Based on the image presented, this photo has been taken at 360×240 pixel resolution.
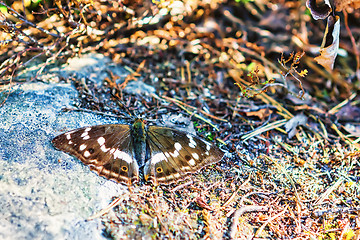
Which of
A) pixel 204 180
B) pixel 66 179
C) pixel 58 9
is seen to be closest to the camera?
pixel 66 179

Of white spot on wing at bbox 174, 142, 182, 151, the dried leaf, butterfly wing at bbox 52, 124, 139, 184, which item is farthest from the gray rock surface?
the dried leaf

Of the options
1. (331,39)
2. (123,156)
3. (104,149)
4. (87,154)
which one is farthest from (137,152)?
(331,39)

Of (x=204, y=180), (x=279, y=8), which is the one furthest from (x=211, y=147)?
(x=279, y=8)

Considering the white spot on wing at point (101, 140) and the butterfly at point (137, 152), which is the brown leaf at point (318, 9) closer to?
the butterfly at point (137, 152)

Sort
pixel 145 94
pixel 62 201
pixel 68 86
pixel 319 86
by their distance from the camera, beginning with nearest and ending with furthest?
pixel 62 201
pixel 68 86
pixel 145 94
pixel 319 86

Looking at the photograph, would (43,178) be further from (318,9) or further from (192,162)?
(318,9)

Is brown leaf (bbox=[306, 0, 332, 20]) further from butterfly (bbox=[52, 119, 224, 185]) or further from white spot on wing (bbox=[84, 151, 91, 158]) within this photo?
white spot on wing (bbox=[84, 151, 91, 158])

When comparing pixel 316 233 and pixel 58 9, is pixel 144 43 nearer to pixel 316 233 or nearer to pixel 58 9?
pixel 58 9
